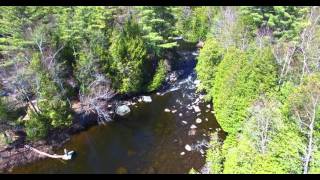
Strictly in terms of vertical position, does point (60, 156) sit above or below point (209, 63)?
below

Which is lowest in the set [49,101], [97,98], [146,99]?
[146,99]

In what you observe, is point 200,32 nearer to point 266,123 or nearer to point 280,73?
point 280,73

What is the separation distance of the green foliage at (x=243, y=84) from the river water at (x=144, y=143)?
130 inches

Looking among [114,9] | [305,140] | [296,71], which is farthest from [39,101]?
[296,71]

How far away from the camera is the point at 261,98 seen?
27469 mm

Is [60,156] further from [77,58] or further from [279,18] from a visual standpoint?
[279,18]

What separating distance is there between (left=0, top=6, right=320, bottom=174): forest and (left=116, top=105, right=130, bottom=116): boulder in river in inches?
43.1

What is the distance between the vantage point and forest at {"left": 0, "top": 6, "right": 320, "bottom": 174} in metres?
22.5

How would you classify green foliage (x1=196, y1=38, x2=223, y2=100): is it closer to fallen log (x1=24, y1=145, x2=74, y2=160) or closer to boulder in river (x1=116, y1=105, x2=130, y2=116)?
boulder in river (x1=116, y1=105, x2=130, y2=116)

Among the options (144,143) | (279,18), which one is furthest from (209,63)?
(279,18)

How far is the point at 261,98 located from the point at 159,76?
→ 45.3 feet

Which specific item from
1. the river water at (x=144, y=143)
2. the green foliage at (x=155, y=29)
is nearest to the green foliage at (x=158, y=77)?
the river water at (x=144, y=143)

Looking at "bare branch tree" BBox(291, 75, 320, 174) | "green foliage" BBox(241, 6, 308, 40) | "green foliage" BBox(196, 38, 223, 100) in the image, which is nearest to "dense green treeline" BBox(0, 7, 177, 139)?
"green foliage" BBox(196, 38, 223, 100)

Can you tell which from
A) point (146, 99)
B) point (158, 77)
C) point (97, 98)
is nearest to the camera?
point (97, 98)
